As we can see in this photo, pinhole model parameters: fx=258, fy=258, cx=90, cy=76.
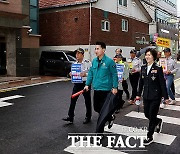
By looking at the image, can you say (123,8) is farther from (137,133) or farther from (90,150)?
(90,150)

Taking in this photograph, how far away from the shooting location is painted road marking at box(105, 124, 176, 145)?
523 centimetres

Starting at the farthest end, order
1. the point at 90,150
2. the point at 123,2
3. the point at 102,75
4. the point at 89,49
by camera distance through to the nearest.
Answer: the point at 123,2 → the point at 89,49 → the point at 102,75 → the point at 90,150

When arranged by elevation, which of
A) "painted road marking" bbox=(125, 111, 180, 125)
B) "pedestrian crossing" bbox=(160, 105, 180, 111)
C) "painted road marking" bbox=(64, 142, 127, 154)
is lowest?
"painted road marking" bbox=(64, 142, 127, 154)

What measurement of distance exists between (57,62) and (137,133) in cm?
1328

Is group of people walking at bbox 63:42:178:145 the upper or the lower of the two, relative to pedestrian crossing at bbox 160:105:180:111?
upper

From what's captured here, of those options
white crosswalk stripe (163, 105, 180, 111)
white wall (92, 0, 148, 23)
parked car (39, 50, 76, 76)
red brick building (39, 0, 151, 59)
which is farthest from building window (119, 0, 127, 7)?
white crosswalk stripe (163, 105, 180, 111)

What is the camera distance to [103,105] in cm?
525

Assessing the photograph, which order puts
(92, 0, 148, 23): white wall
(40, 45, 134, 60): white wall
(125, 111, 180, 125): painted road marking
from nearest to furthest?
(125, 111, 180, 125): painted road marking
(40, 45, 134, 60): white wall
(92, 0, 148, 23): white wall

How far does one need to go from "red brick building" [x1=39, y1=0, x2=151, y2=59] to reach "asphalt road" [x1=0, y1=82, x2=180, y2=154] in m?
12.7

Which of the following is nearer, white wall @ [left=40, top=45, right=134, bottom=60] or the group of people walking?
the group of people walking

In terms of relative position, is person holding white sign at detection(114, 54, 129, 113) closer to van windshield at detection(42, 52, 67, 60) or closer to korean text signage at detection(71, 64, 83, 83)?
korean text signage at detection(71, 64, 83, 83)

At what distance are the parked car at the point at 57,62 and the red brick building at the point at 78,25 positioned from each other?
127 inches

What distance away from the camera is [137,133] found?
5.66 meters

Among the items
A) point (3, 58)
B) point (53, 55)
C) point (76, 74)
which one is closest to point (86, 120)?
point (76, 74)
